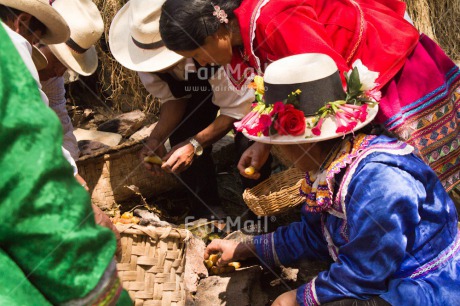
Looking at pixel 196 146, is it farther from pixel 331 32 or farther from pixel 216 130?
pixel 331 32

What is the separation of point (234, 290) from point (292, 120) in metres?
1.16

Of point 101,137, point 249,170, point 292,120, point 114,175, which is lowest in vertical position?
point 101,137

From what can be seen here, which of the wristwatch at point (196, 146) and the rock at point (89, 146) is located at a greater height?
the wristwatch at point (196, 146)

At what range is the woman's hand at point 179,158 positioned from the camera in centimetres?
333

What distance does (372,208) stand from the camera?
197cm

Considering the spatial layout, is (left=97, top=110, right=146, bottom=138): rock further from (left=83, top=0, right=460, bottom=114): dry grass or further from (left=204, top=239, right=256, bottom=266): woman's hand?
(left=204, top=239, right=256, bottom=266): woman's hand

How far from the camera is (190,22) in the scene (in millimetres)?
2650

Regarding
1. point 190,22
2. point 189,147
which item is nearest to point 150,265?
point 189,147

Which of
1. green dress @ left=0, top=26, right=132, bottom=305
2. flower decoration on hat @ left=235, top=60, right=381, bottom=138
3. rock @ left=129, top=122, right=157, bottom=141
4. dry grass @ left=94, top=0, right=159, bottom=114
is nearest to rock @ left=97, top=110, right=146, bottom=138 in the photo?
rock @ left=129, top=122, right=157, bottom=141

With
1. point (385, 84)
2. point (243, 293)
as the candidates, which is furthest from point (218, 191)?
point (385, 84)

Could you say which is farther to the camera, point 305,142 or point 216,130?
point 216,130

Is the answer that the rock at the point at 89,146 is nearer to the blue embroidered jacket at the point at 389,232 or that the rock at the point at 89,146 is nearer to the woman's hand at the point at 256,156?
the woman's hand at the point at 256,156

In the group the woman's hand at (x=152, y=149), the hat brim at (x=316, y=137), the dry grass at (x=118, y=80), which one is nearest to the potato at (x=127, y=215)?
the woman's hand at (x=152, y=149)

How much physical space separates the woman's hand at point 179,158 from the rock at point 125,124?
84.7 inches
